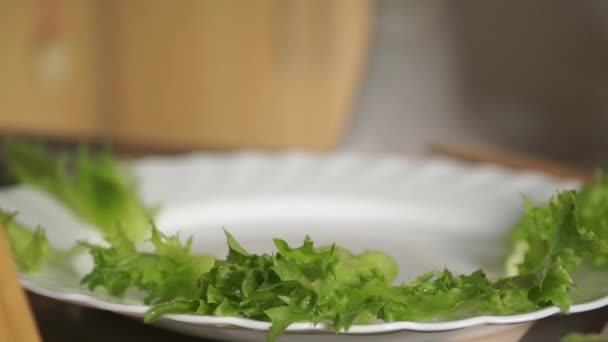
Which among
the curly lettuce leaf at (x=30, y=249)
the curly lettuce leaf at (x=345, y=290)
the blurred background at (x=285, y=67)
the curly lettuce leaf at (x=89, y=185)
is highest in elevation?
the blurred background at (x=285, y=67)

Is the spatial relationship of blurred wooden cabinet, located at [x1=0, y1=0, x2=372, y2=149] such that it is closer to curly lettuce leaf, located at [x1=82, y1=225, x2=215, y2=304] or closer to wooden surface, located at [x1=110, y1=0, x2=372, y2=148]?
wooden surface, located at [x1=110, y1=0, x2=372, y2=148]

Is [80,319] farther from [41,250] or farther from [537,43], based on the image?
[537,43]

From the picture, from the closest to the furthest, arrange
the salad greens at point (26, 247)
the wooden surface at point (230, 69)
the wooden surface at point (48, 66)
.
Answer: the salad greens at point (26, 247) → the wooden surface at point (230, 69) → the wooden surface at point (48, 66)

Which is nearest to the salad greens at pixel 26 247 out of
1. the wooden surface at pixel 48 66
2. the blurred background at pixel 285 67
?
the blurred background at pixel 285 67

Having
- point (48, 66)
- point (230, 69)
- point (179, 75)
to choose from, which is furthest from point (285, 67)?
point (48, 66)

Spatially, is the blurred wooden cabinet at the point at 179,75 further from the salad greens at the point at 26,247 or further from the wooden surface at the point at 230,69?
the salad greens at the point at 26,247

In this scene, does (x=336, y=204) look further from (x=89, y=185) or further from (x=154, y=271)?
(x=154, y=271)
